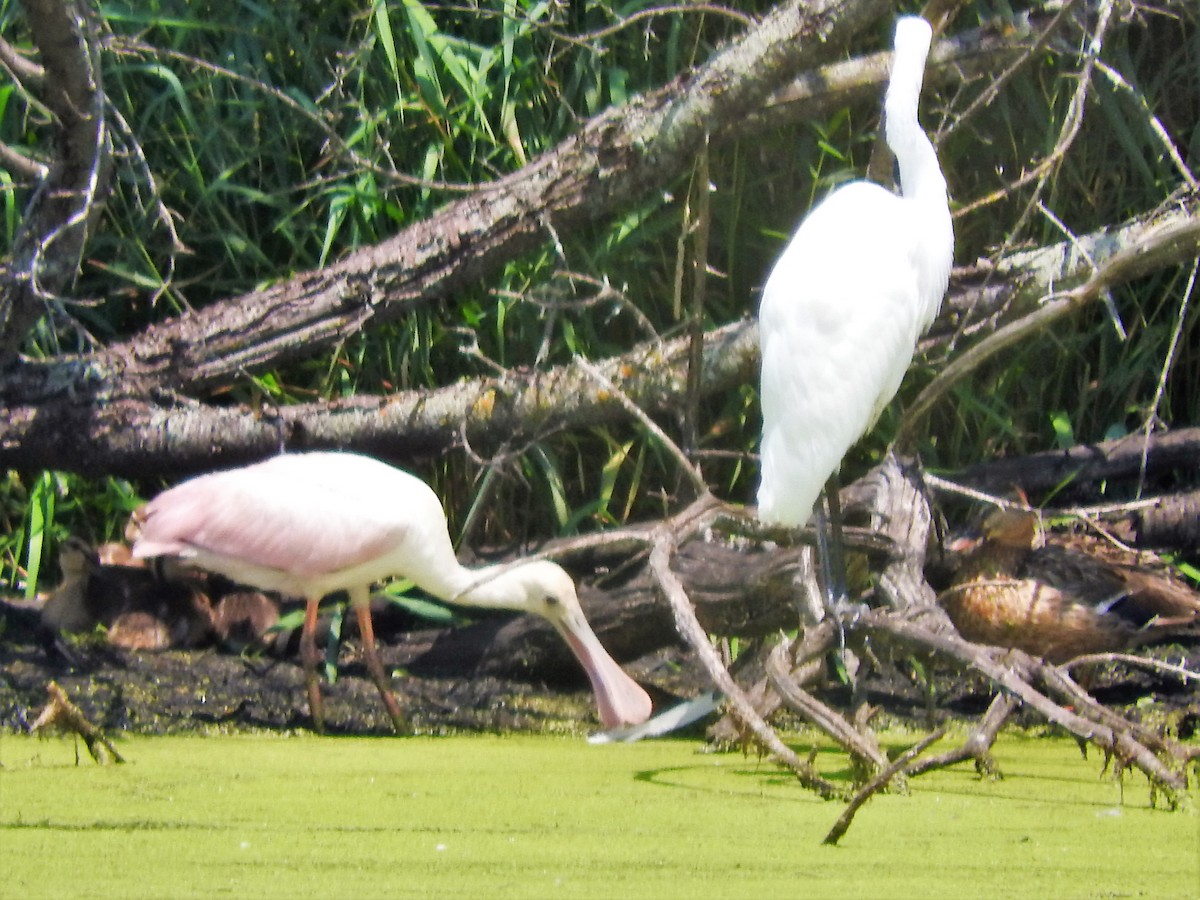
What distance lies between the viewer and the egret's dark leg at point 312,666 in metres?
3.66

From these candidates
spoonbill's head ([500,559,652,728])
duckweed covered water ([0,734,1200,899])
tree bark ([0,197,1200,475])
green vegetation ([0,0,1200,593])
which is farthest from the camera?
green vegetation ([0,0,1200,593])

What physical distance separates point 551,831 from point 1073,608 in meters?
1.98

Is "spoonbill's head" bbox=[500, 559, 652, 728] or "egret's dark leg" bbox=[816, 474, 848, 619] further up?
"egret's dark leg" bbox=[816, 474, 848, 619]

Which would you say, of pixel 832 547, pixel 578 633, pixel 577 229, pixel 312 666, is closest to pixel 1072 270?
pixel 832 547

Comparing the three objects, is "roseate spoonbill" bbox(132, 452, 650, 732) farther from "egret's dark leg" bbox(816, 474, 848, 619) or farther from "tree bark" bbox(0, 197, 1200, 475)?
"egret's dark leg" bbox(816, 474, 848, 619)

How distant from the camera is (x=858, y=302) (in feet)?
10.6

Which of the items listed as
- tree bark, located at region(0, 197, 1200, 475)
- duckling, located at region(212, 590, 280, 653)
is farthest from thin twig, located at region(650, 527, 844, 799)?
duckling, located at region(212, 590, 280, 653)

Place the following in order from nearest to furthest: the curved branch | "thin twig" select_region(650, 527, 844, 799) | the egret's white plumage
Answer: "thin twig" select_region(650, 527, 844, 799) < the curved branch < the egret's white plumage

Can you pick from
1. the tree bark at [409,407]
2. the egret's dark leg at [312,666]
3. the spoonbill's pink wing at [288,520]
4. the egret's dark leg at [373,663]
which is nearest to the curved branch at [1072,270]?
the tree bark at [409,407]

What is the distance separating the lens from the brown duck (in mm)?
3738

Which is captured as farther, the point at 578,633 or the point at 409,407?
the point at 409,407

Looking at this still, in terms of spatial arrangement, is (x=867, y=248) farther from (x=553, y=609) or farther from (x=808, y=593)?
(x=553, y=609)

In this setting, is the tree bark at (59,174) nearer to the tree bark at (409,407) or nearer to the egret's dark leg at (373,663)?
the tree bark at (409,407)

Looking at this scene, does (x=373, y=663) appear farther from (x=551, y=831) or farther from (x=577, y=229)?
(x=551, y=831)
